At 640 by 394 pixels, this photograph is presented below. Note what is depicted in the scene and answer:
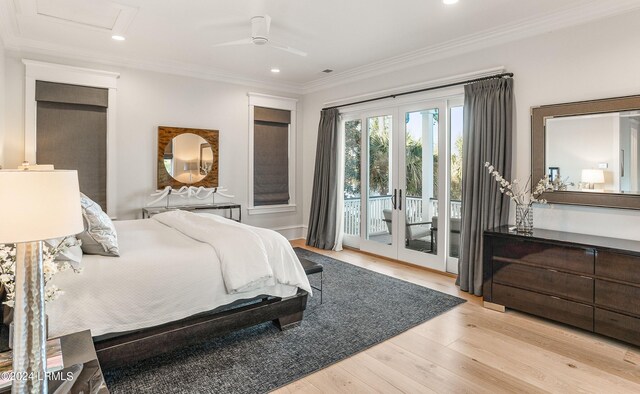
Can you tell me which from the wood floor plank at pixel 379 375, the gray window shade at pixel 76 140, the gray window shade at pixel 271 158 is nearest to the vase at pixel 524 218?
the wood floor plank at pixel 379 375

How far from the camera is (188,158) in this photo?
5.38 metres

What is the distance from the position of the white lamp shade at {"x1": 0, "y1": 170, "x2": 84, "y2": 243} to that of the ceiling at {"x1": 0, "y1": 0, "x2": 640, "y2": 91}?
8.85 ft

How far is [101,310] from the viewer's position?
214cm

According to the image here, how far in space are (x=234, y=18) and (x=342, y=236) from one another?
3.65m

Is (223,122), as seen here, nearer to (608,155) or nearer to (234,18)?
(234,18)

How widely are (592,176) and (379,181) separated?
2695mm

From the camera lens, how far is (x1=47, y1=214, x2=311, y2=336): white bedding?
2.08 metres

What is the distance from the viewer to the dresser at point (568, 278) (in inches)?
107

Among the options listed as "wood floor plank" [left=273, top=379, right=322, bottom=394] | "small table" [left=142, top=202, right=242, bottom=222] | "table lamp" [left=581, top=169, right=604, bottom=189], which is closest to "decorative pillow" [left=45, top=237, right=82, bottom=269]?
"wood floor plank" [left=273, top=379, right=322, bottom=394]

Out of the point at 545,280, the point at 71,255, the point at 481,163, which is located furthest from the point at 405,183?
the point at 71,255

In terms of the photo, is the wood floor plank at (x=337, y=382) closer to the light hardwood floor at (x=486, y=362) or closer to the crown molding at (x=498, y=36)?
the light hardwood floor at (x=486, y=362)

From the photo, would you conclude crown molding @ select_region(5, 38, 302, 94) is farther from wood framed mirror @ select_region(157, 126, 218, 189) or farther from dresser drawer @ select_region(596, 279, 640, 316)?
dresser drawer @ select_region(596, 279, 640, 316)

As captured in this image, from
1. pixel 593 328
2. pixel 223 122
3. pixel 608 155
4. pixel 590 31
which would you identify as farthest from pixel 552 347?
pixel 223 122

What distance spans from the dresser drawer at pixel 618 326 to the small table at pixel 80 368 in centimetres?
334
